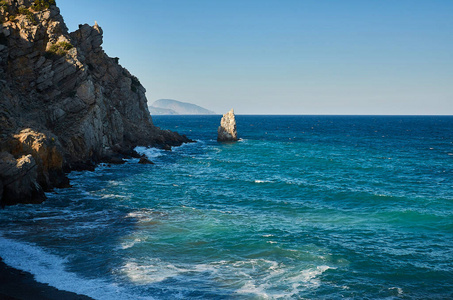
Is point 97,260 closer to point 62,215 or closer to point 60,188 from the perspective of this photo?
point 62,215

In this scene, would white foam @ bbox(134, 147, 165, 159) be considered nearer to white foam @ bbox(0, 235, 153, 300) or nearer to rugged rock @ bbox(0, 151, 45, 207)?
rugged rock @ bbox(0, 151, 45, 207)

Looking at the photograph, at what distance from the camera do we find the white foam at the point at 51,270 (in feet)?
67.8

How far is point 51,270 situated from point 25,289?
2.76 metres

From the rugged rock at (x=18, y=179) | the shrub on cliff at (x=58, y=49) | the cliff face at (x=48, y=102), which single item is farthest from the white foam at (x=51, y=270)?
the shrub on cliff at (x=58, y=49)

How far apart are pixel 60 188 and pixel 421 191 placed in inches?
1777

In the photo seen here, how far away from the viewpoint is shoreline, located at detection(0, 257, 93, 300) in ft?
64.6

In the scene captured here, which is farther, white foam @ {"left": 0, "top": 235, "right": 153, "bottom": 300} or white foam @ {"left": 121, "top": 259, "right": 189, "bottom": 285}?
white foam @ {"left": 121, "top": 259, "right": 189, "bottom": 285}

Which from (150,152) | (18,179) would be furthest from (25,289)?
(150,152)

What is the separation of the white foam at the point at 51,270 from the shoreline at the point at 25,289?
1.24 feet

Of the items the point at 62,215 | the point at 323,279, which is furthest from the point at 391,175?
the point at 62,215

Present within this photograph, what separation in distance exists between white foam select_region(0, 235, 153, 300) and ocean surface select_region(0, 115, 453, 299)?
0.32 ft

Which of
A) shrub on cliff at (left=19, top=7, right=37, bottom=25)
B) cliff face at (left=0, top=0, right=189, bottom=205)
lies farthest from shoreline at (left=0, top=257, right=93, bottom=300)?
shrub on cliff at (left=19, top=7, right=37, bottom=25)

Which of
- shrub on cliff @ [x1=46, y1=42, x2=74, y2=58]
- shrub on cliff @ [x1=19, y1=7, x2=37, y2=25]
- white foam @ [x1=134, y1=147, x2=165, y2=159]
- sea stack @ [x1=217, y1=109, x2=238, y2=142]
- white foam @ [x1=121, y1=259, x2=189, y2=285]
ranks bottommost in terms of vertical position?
white foam @ [x1=121, y1=259, x2=189, y2=285]

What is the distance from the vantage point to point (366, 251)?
27.8 m
